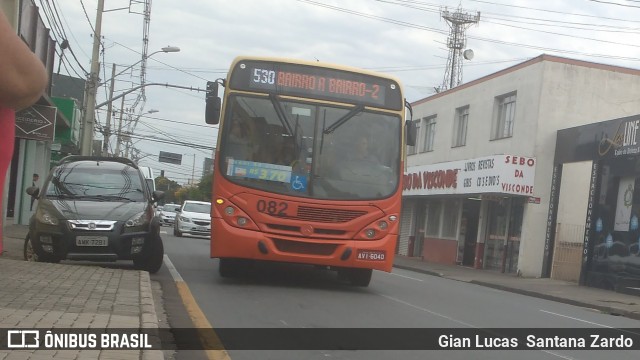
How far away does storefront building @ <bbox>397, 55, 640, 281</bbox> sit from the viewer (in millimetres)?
25016

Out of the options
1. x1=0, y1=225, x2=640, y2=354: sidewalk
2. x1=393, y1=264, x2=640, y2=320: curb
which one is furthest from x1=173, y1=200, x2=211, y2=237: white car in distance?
x1=0, y1=225, x2=640, y2=354: sidewalk

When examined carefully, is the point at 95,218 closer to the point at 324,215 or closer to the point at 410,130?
the point at 324,215

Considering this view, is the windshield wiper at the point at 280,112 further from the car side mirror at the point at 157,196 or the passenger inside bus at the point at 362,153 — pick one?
the car side mirror at the point at 157,196

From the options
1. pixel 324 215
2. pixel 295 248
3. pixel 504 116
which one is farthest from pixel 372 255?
pixel 504 116

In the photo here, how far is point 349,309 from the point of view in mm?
10055

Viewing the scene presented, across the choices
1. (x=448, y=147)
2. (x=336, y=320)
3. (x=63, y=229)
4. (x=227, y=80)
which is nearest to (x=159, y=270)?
(x=63, y=229)

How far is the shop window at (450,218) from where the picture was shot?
3177 cm

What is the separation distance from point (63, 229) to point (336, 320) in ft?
16.6

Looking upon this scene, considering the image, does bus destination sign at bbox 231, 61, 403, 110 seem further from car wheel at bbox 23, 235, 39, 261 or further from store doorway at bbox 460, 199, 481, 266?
store doorway at bbox 460, 199, 481, 266

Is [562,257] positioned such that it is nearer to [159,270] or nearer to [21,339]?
[159,270]

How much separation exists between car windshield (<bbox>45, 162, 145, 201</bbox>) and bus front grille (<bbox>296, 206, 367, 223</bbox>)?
3.39m

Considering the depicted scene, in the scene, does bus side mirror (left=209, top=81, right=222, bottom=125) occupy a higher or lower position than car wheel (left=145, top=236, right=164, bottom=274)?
higher

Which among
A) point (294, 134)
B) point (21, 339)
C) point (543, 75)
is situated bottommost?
point (21, 339)

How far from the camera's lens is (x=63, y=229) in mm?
11430
